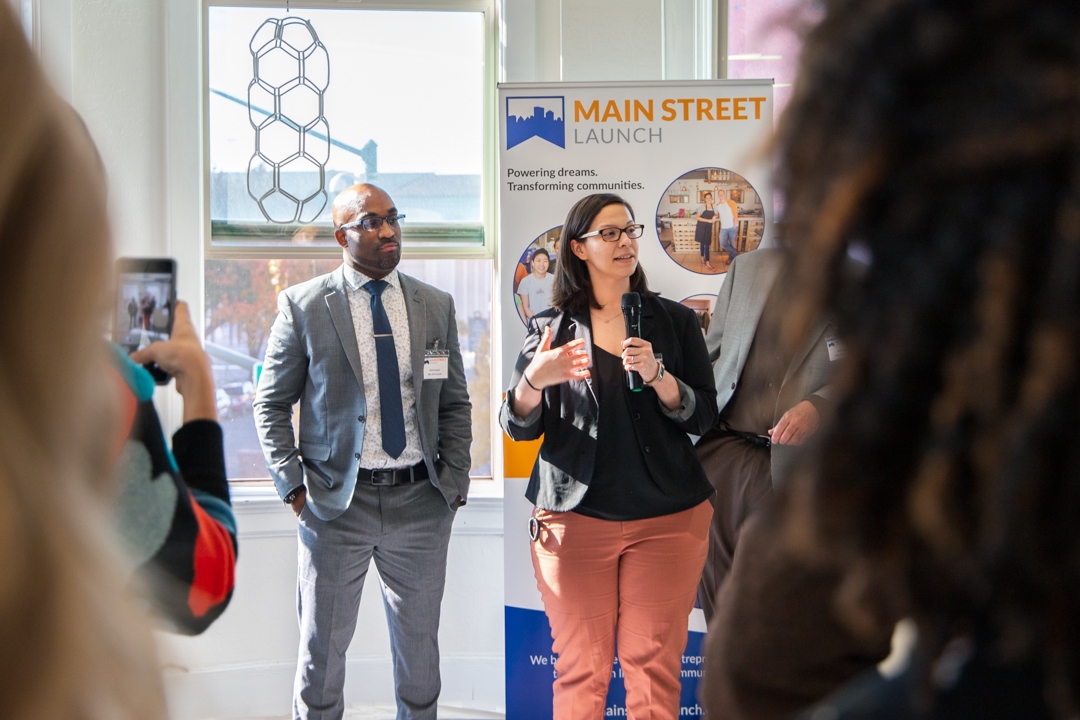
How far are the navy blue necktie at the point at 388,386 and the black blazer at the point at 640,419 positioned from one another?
18.3 inches

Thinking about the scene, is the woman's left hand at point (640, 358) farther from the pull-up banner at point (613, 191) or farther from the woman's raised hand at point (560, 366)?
the pull-up banner at point (613, 191)

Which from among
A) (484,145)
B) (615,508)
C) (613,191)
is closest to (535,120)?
(613,191)

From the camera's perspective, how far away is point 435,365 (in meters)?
3.30

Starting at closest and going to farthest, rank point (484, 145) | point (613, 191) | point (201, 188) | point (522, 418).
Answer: point (522, 418) < point (613, 191) < point (201, 188) < point (484, 145)

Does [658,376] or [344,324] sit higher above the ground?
[344,324]

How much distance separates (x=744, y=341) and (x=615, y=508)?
931 mm

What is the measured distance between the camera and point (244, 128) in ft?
12.9

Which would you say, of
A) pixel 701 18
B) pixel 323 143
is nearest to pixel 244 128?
pixel 323 143

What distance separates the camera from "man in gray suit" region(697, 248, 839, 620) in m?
3.02

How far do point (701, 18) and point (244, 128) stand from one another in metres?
2.32

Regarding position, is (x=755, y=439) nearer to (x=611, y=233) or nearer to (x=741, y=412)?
(x=741, y=412)

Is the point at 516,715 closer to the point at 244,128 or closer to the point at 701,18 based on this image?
the point at 244,128

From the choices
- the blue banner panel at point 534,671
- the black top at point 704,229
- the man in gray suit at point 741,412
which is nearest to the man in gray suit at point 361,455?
the blue banner panel at point 534,671

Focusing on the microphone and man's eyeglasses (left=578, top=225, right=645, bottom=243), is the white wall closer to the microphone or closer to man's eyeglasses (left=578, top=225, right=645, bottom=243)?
man's eyeglasses (left=578, top=225, right=645, bottom=243)
